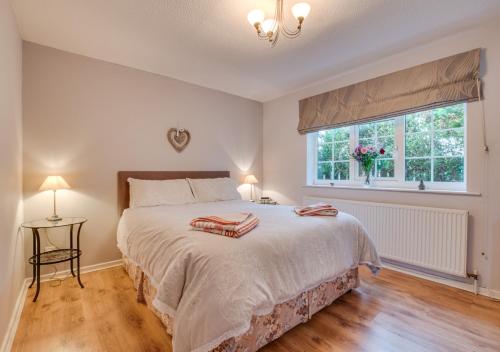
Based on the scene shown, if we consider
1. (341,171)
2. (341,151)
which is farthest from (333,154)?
(341,171)

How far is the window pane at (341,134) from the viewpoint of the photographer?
3.39 metres

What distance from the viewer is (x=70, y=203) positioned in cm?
265

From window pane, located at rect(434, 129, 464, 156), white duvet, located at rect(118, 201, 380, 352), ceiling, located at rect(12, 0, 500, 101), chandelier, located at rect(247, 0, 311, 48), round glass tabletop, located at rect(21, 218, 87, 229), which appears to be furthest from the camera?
window pane, located at rect(434, 129, 464, 156)

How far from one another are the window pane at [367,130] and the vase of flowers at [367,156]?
17cm

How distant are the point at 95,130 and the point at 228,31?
6.02ft

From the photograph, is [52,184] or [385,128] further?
[385,128]

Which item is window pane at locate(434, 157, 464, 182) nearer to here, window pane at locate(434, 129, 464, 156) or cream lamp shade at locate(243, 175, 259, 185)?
window pane at locate(434, 129, 464, 156)

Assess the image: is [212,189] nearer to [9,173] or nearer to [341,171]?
[341,171]

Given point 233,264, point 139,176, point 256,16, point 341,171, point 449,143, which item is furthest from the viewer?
point 341,171

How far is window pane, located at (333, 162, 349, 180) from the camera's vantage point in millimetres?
3389

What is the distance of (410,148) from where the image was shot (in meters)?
2.80

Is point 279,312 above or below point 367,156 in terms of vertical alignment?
below

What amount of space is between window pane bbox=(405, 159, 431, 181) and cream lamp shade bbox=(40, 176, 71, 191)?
3.62 m

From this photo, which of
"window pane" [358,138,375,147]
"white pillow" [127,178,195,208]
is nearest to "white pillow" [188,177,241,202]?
"white pillow" [127,178,195,208]
